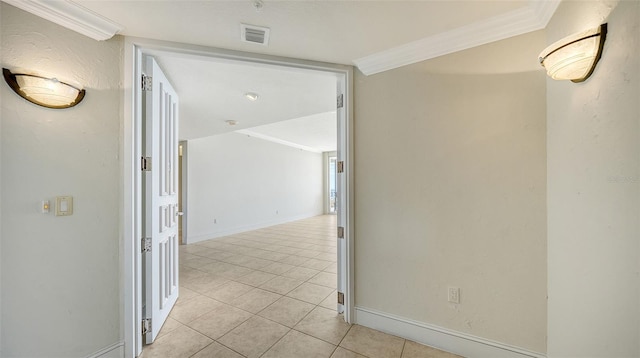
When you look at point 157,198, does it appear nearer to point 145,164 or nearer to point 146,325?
point 145,164

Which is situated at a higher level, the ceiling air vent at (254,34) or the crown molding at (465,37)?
the ceiling air vent at (254,34)

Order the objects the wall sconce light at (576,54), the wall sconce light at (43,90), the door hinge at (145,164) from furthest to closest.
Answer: the door hinge at (145,164) → the wall sconce light at (43,90) → the wall sconce light at (576,54)

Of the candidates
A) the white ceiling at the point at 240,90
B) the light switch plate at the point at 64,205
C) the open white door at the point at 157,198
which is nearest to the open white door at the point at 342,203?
the white ceiling at the point at 240,90

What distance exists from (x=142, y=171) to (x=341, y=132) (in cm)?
165

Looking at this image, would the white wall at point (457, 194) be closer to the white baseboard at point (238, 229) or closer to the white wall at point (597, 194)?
the white wall at point (597, 194)

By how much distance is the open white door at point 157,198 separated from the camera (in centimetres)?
174

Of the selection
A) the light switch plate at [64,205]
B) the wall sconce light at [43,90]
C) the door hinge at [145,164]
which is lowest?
the light switch plate at [64,205]

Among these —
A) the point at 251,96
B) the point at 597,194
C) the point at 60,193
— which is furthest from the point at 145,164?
the point at 597,194

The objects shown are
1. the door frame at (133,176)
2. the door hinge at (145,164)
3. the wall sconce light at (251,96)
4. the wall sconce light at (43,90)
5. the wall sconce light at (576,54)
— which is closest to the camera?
the wall sconce light at (576,54)

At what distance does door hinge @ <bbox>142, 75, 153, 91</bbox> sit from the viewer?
173 cm

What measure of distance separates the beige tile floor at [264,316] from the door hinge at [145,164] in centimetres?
136

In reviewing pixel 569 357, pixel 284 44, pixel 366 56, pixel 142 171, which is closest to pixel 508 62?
pixel 366 56

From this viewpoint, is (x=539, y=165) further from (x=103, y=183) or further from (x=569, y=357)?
(x=103, y=183)

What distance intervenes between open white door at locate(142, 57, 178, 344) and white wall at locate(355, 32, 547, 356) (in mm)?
1671
